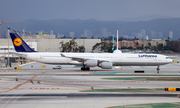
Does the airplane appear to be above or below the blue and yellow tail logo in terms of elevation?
below

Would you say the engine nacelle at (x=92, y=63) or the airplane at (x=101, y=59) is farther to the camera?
the airplane at (x=101, y=59)

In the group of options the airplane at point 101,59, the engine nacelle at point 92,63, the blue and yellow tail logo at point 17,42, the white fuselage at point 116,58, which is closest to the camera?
the engine nacelle at point 92,63

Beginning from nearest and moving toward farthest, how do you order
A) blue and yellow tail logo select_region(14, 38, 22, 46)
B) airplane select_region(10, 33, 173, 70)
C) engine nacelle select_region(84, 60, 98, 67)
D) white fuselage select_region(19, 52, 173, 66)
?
engine nacelle select_region(84, 60, 98, 67), airplane select_region(10, 33, 173, 70), white fuselage select_region(19, 52, 173, 66), blue and yellow tail logo select_region(14, 38, 22, 46)

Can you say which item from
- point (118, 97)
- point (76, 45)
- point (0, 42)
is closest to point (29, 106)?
point (118, 97)

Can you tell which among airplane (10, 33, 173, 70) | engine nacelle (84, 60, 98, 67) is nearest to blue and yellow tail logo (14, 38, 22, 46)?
airplane (10, 33, 173, 70)

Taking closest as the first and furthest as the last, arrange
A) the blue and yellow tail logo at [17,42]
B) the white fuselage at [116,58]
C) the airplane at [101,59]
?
the airplane at [101,59] < the white fuselage at [116,58] < the blue and yellow tail logo at [17,42]

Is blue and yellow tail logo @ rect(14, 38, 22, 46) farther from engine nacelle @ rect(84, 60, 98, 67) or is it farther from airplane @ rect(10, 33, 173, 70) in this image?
engine nacelle @ rect(84, 60, 98, 67)

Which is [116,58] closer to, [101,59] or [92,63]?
[101,59]

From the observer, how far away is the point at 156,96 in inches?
854

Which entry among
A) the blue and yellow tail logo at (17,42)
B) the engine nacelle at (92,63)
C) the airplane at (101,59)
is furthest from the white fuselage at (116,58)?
the blue and yellow tail logo at (17,42)

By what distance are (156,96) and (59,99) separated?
30.3 ft

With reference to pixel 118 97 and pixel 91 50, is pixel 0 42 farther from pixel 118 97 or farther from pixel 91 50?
pixel 118 97

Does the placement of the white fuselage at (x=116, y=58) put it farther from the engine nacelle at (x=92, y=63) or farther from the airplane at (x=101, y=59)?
the engine nacelle at (x=92, y=63)

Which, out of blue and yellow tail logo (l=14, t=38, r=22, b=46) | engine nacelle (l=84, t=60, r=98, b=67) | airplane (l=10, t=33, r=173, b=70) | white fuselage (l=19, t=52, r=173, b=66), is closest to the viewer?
engine nacelle (l=84, t=60, r=98, b=67)
